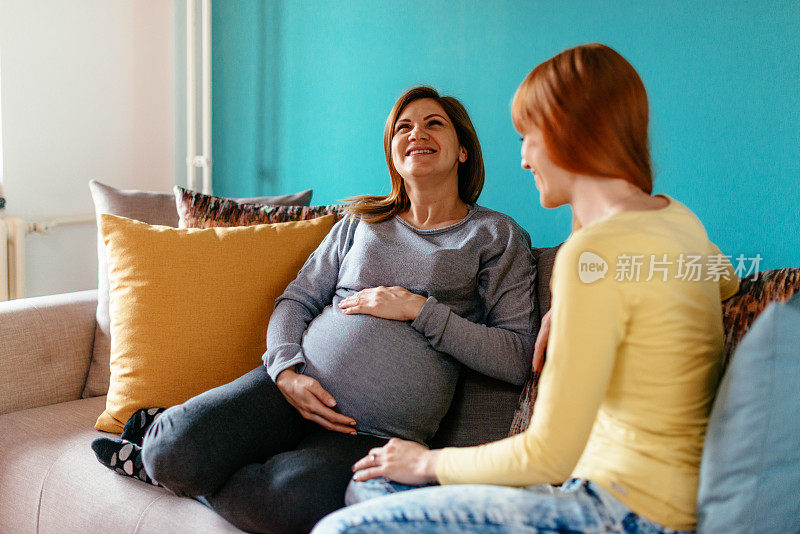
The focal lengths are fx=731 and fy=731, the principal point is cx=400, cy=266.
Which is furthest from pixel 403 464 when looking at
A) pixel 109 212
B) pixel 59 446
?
pixel 109 212

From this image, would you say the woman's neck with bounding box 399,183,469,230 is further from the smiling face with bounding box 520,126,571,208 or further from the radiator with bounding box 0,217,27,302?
the radiator with bounding box 0,217,27,302

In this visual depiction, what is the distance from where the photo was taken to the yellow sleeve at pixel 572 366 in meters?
0.86

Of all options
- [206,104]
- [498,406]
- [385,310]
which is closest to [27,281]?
[206,104]

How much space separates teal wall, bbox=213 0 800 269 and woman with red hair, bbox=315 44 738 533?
0.75ft

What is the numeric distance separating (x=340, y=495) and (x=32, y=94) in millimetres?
1964

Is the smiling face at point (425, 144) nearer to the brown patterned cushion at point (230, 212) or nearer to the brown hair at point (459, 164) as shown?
the brown hair at point (459, 164)

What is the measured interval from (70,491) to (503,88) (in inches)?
58.8

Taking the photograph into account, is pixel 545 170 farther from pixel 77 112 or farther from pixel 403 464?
pixel 77 112

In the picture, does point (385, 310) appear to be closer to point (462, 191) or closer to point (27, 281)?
point (462, 191)

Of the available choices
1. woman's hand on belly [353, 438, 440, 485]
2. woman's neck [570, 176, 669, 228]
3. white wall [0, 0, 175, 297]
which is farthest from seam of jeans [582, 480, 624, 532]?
white wall [0, 0, 175, 297]

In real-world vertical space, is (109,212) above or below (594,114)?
below

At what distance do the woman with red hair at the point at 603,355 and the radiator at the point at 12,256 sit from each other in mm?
1901

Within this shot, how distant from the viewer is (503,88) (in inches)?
82.3

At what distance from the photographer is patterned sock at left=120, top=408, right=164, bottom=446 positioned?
153 centimetres
